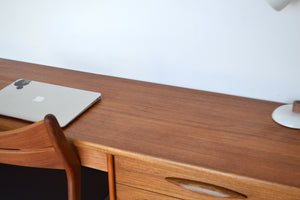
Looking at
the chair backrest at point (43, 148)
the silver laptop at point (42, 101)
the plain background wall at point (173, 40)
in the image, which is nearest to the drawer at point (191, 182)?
the chair backrest at point (43, 148)

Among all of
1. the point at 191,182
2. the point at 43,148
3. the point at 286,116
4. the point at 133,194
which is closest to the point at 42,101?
the point at 43,148

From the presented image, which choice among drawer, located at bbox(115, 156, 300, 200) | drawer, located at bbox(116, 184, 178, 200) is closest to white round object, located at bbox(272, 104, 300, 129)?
drawer, located at bbox(115, 156, 300, 200)

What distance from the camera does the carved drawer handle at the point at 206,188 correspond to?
78 cm

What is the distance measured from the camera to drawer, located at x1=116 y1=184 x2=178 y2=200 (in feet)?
2.89

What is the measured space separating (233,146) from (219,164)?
0.10 metres

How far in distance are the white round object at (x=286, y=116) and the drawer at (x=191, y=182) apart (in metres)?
0.25

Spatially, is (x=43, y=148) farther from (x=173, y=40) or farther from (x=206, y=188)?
(x=173, y=40)

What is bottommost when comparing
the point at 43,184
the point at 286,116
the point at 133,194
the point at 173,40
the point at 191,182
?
the point at 43,184

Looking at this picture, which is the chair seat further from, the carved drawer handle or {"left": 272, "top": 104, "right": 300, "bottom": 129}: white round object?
{"left": 272, "top": 104, "right": 300, "bottom": 129}: white round object

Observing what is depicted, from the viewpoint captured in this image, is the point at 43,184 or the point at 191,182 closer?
the point at 191,182

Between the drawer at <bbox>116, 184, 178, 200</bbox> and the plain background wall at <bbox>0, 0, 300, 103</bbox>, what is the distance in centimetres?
44

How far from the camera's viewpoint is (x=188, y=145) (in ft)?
2.75

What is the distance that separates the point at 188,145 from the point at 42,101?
509 mm

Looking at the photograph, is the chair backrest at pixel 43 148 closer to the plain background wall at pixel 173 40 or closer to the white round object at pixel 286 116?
the plain background wall at pixel 173 40
